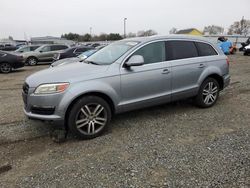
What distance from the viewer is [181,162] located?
3.62 m

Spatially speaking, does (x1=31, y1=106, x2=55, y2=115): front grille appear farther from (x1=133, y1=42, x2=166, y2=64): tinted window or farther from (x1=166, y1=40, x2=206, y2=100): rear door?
(x1=166, y1=40, x2=206, y2=100): rear door

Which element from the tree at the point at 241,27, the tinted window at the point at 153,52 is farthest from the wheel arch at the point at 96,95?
the tree at the point at 241,27

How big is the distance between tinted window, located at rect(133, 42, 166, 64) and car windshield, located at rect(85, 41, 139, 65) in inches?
8.7

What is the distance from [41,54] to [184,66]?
16.4 m

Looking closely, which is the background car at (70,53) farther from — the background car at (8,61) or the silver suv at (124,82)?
the silver suv at (124,82)

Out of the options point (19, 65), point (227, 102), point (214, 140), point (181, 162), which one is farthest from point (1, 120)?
point (19, 65)

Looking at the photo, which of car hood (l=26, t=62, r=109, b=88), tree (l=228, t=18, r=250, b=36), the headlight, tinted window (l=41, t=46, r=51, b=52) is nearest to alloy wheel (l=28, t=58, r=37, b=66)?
tinted window (l=41, t=46, r=51, b=52)

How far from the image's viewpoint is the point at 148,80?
4.95 metres

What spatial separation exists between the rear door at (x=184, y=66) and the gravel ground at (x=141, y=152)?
555mm

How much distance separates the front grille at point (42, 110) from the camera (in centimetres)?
419

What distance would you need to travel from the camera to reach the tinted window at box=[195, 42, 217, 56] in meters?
5.91

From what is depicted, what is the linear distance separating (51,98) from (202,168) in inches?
98.0

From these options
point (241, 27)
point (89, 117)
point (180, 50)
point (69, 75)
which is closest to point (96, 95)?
point (89, 117)

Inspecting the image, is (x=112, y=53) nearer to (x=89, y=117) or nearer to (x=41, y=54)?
(x=89, y=117)
